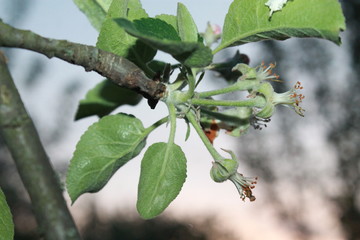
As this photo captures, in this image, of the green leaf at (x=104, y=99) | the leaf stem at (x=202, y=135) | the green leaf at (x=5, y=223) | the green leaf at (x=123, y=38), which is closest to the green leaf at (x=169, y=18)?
the green leaf at (x=123, y=38)

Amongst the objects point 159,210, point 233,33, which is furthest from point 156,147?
point 233,33

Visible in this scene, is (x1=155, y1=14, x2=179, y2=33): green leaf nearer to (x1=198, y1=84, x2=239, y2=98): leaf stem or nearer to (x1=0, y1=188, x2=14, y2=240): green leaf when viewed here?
(x1=198, y1=84, x2=239, y2=98): leaf stem

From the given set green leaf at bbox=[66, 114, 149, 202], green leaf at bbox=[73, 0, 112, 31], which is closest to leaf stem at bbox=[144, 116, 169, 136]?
green leaf at bbox=[66, 114, 149, 202]

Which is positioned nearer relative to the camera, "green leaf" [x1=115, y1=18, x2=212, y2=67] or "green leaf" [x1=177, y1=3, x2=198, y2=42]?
"green leaf" [x1=115, y1=18, x2=212, y2=67]

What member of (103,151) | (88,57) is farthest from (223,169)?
(88,57)

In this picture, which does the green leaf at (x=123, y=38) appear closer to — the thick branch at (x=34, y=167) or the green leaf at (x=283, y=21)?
the green leaf at (x=283, y=21)

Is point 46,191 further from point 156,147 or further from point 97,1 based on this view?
point 97,1
